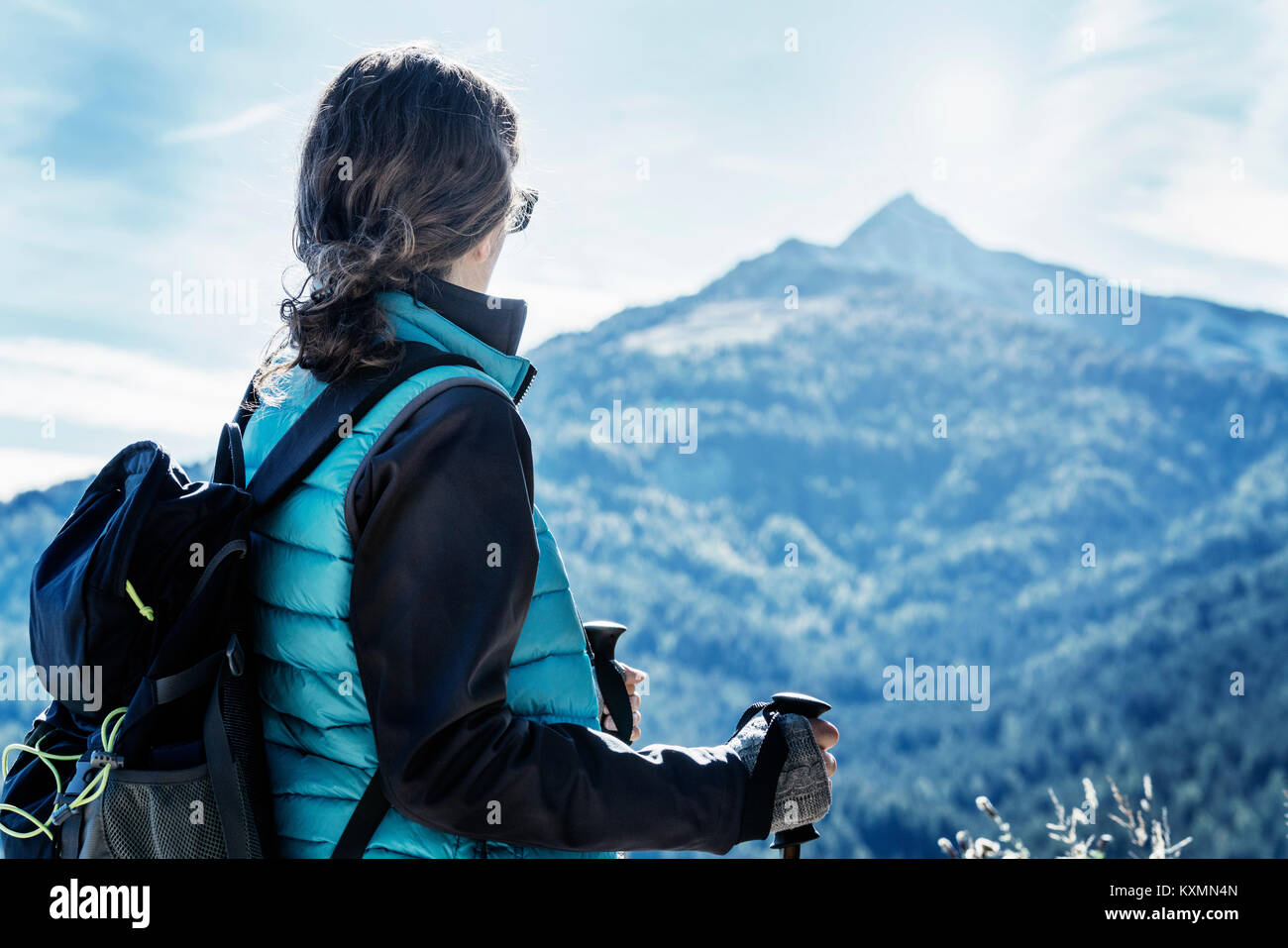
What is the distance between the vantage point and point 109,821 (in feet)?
3.23

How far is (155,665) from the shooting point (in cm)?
101

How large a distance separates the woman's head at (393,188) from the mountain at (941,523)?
25.7 metres

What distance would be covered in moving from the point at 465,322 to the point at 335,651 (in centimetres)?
38

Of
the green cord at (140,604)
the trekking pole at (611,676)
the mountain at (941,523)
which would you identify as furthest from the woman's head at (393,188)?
the mountain at (941,523)

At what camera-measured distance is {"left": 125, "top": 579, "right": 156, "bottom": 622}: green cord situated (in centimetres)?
100

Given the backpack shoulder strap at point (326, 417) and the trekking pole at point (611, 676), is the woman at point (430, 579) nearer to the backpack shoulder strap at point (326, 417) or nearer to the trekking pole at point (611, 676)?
the backpack shoulder strap at point (326, 417)

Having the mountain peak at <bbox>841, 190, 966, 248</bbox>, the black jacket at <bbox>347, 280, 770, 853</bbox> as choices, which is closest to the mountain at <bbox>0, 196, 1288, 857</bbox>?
the mountain peak at <bbox>841, 190, 966, 248</bbox>

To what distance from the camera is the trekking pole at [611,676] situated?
4.86ft

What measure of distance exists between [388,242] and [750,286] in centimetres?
6608

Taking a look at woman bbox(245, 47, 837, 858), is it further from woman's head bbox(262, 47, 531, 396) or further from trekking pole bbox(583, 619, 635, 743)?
trekking pole bbox(583, 619, 635, 743)

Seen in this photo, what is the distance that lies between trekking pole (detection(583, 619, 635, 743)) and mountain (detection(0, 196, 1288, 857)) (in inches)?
1004

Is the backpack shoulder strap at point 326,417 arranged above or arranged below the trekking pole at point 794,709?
above
